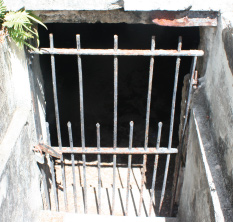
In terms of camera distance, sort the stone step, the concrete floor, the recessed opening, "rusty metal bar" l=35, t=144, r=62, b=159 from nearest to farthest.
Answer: "rusty metal bar" l=35, t=144, r=62, b=159 < the stone step < the concrete floor < the recessed opening

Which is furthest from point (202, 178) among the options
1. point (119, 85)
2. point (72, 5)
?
point (119, 85)

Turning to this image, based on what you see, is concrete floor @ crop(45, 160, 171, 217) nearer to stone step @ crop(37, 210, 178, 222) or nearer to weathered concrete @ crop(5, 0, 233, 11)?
stone step @ crop(37, 210, 178, 222)

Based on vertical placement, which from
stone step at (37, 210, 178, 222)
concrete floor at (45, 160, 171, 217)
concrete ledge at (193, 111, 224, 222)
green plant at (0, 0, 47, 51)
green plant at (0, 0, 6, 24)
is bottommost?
concrete floor at (45, 160, 171, 217)

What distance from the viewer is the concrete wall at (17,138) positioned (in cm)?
228

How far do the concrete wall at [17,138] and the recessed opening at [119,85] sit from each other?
5.86ft

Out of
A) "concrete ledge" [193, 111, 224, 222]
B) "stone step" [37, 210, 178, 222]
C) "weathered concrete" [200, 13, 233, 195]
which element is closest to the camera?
"concrete ledge" [193, 111, 224, 222]

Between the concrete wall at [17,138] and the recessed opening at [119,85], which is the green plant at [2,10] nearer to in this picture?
the concrete wall at [17,138]

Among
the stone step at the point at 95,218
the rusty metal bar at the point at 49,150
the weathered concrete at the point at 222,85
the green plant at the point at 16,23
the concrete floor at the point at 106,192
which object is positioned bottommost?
the concrete floor at the point at 106,192

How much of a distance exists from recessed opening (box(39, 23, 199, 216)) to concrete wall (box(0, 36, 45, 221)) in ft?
5.86

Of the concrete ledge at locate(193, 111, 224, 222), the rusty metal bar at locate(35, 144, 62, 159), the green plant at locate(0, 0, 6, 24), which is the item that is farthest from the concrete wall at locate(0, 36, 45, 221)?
the concrete ledge at locate(193, 111, 224, 222)

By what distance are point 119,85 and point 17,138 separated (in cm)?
460

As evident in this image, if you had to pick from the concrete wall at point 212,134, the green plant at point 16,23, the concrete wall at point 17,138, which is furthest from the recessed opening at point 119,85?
the green plant at point 16,23

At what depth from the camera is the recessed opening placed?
17.7ft

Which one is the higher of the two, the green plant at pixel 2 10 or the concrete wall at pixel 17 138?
the green plant at pixel 2 10
